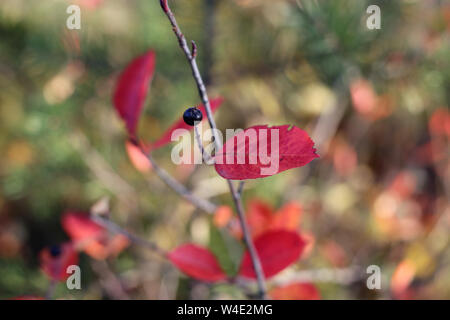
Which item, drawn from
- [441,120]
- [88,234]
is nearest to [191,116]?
[88,234]

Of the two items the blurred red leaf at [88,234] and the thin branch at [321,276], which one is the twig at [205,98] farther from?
the blurred red leaf at [88,234]

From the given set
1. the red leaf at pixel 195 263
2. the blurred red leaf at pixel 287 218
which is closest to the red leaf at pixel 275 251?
the red leaf at pixel 195 263

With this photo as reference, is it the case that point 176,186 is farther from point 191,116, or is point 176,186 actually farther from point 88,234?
point 88,234

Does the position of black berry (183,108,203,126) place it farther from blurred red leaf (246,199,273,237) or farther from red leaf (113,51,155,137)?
blurred red leaf (246,199,273,237)

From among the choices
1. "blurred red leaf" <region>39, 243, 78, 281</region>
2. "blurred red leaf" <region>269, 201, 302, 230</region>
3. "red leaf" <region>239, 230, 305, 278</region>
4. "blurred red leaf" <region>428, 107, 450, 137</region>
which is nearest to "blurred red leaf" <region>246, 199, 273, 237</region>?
"blurred red leaf" <region>269, 201, 302, 230</region>

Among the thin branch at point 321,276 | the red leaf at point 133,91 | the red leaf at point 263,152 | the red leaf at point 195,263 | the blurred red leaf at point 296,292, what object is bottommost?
Answer: the blurred red leaf at point 296,292

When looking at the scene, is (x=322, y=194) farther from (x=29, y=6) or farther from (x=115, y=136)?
(x=29, y=6)
